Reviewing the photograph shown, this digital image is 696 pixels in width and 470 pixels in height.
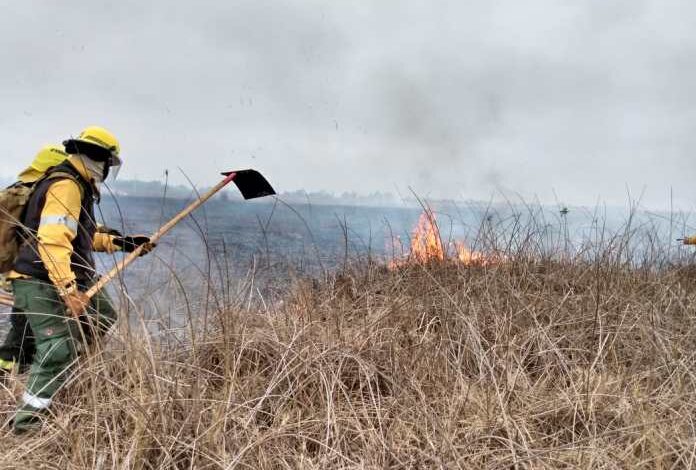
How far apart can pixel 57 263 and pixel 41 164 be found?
97 cm

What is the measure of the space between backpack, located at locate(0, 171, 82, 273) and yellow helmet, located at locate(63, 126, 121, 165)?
0.23m

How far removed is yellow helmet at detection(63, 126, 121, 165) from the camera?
9.37ft

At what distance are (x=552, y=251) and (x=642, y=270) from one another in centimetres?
101

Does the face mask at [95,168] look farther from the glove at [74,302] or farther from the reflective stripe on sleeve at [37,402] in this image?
the reflective stripe on sleeve at [37,402]

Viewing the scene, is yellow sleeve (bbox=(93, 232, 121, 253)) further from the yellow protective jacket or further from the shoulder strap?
the shoulder strap

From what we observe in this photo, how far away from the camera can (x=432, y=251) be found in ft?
15.8

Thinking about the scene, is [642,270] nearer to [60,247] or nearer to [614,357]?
[614,357]

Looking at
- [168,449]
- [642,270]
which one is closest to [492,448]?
[168,449]

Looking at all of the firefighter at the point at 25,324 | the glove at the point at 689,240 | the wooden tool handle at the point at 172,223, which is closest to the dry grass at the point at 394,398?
the wooden tool handle at the point at 172,223

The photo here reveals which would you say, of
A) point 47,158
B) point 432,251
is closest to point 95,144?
point 47,158

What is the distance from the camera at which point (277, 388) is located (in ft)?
8.01

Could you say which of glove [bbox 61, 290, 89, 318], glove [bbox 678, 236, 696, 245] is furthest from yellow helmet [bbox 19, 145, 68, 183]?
glove [bbox 678, 236, 696, 245]

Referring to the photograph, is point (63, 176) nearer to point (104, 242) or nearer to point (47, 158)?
point (47, 158)

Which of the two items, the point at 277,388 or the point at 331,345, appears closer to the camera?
the point at 277,388
